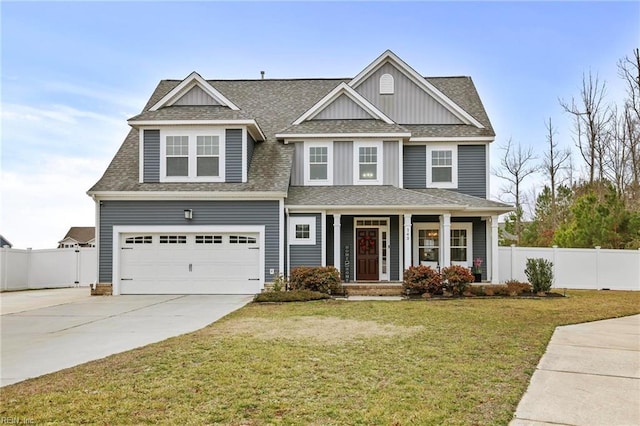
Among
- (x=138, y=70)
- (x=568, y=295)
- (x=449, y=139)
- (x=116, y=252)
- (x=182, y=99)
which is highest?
(x=138, y=70)

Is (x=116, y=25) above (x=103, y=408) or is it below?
above

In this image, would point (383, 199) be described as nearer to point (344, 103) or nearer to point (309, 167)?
point (309, 167)

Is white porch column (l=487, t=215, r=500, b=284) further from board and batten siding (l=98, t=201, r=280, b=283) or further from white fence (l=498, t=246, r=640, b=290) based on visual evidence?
board and batten siding (l=98, t=201, r=280, b=283)

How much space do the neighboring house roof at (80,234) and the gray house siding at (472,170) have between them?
48.1 meters

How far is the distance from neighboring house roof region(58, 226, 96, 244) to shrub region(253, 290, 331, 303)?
48.1 m

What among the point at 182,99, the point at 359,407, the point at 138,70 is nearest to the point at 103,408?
the point at 359,407

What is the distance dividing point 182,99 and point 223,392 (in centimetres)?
1513

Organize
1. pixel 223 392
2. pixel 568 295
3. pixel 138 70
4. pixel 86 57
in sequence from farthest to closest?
pixel 138 70
pixel 568 295
pixel 86 57
pixel 223 392

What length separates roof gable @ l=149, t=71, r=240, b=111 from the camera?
18859 mm

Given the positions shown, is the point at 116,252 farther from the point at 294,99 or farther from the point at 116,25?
the point at 294,99

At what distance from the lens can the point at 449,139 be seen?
19.9m

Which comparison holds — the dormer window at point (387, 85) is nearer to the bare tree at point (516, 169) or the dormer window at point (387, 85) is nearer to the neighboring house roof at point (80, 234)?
the bare tree at point (516, 169)

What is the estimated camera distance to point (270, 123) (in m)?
21.7

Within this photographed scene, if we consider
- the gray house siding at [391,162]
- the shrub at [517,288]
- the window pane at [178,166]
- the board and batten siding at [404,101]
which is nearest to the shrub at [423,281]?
the shrub at [517,288]
